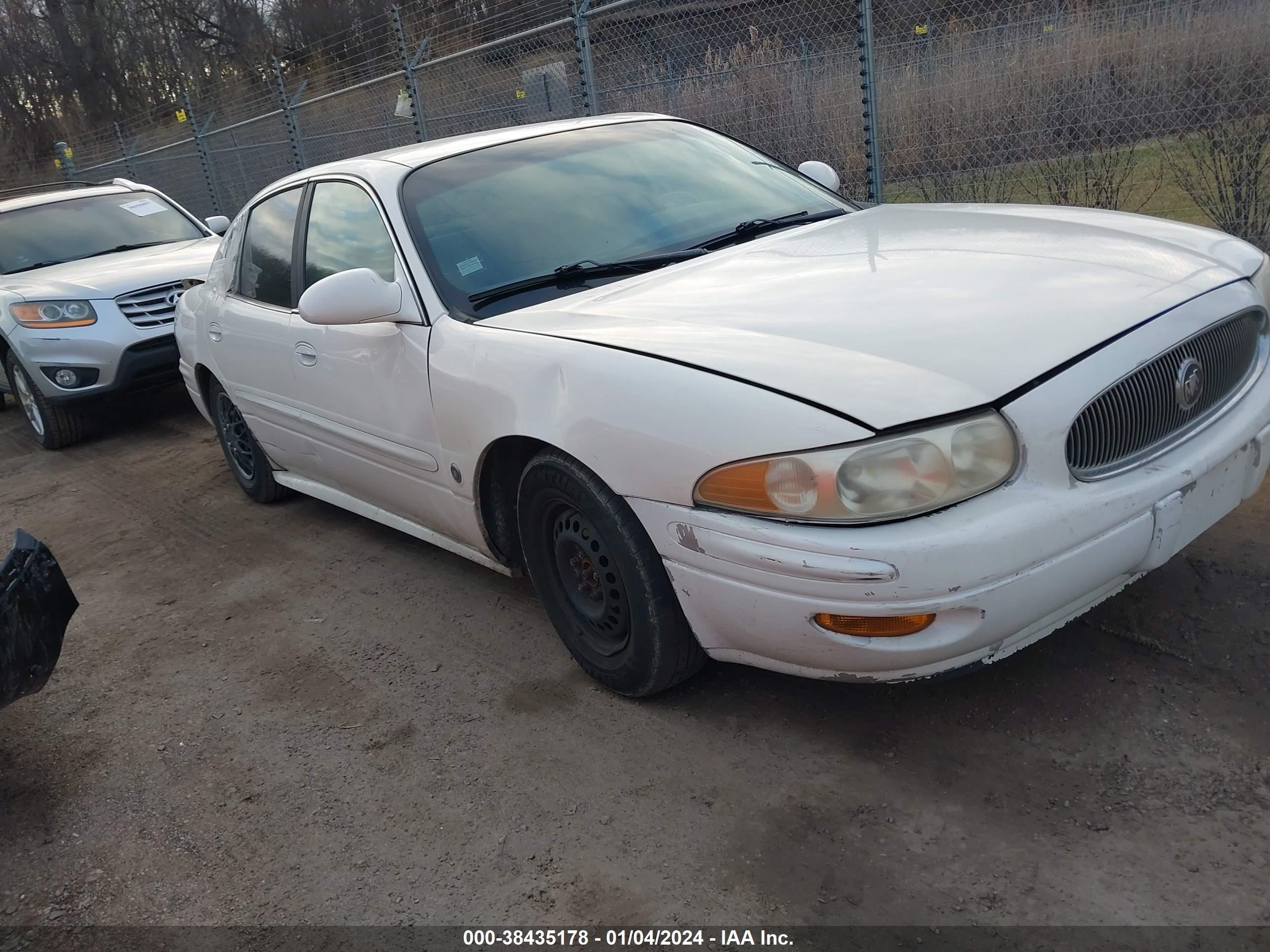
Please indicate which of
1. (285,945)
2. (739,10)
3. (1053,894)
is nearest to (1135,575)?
(1053,894)

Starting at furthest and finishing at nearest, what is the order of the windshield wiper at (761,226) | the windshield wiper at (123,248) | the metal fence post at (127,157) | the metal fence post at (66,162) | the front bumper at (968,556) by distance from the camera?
the metal fence post at (66,162), the metal fence post at (127,157), the windshield wiper at (123,248), the windshield wiper at (761,226), the front bumper at (968,556)

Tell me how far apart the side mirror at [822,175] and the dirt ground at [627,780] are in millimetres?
1979

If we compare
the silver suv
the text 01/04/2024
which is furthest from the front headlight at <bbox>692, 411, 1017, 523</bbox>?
the silver suv

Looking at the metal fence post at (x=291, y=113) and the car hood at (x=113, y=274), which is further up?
the metal fence post at (x=291, y=113)

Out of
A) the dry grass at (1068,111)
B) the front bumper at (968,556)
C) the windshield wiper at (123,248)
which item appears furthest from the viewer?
the windshield wiper at (123,248)

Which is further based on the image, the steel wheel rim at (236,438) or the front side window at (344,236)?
the steel wheel rim at (236,438)

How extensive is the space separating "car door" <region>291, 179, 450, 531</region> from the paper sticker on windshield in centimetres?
Answer: 514

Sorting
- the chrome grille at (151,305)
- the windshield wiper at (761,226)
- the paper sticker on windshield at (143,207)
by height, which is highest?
the windshield wiper at (761,226)

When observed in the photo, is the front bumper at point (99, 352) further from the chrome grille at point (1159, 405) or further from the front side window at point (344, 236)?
the chrome grille at point (1159, 405)

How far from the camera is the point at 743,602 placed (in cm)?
249

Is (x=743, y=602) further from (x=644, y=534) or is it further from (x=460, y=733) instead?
(x=460, y=733)

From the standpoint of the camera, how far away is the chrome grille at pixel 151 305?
712 cm

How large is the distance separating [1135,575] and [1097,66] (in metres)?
4.97

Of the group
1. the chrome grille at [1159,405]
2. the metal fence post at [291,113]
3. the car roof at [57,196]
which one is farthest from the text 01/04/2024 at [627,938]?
the metal fence post at [291,113]
